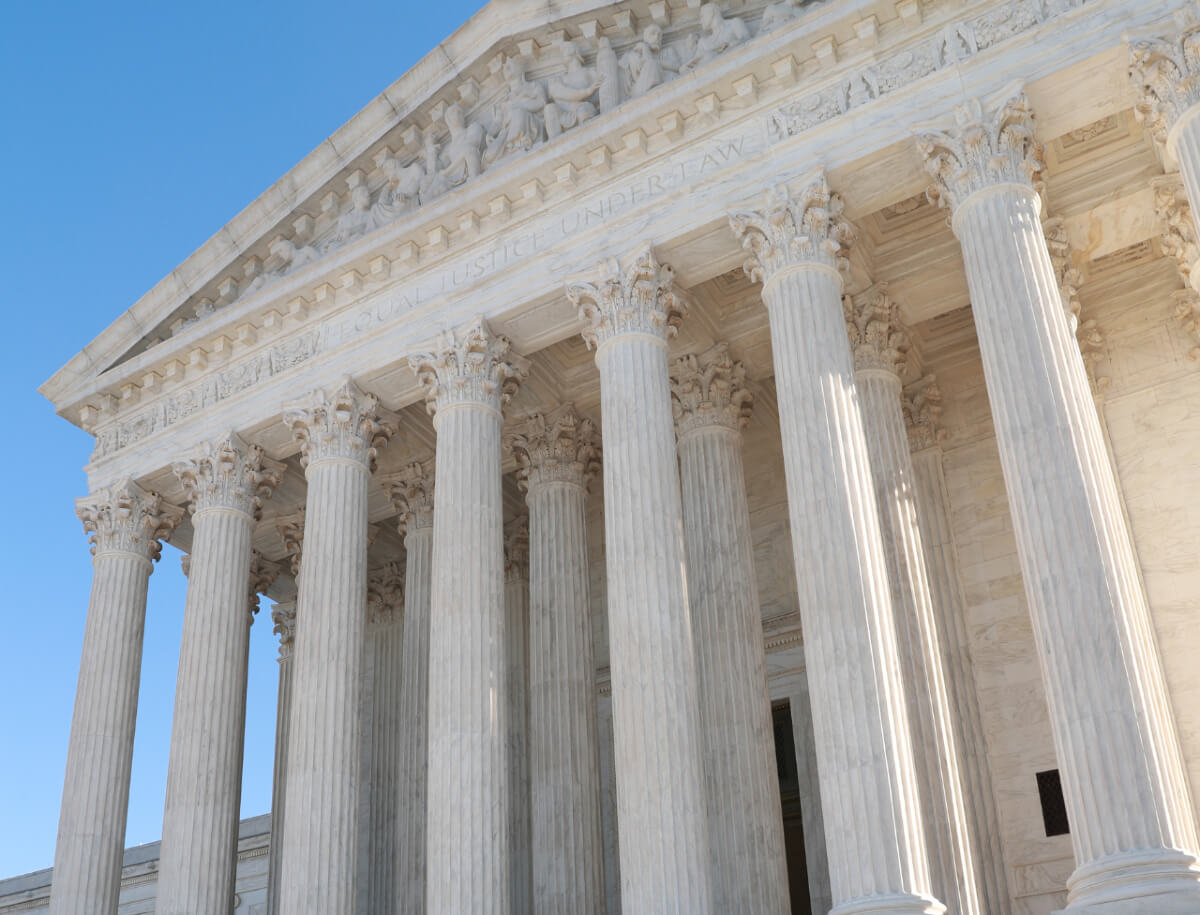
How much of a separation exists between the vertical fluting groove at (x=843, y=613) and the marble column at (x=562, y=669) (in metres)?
7.20

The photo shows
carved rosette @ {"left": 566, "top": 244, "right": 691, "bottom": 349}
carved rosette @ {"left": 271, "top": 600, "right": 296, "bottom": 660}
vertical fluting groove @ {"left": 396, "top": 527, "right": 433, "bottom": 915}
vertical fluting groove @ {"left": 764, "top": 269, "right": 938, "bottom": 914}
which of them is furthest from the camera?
carved rosette @ {"left": 271, "top": 600, "right": 296, "bottom": 660}

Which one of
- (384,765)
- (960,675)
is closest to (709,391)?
(960,675)

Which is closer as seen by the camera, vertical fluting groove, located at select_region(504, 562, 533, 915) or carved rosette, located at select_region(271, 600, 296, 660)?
vertical fluting groove, located at select_region(504, 562, 533, 915)

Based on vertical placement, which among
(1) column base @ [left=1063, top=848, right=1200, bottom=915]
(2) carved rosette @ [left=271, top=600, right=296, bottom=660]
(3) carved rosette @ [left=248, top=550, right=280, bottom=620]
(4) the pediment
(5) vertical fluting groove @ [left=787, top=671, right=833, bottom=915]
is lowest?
(1) column base @ [left=1063, top=848, right=1200, bottom=915]

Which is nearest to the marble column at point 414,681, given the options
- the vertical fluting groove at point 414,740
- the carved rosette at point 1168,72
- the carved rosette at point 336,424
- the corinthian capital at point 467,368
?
the vertical fluting groove at point 414,740

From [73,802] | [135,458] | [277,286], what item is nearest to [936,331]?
[277,286]

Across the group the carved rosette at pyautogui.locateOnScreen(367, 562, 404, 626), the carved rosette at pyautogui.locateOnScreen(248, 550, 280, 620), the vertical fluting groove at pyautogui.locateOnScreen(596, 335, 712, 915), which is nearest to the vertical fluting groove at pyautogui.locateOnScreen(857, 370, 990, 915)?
the vertical fluting groove at pyautogui.locateOnScreen(596, 335, 712, 915)

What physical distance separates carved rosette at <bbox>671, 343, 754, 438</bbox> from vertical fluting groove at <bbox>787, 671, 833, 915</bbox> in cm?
501

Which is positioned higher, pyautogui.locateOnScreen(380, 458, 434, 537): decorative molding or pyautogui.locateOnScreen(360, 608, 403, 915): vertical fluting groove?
pyautogui.locateOnScreen(380, 458, 434, 537): decorative molding

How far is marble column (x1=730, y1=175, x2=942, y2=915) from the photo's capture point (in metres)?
15.8

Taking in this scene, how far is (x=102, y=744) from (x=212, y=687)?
2.89 meters

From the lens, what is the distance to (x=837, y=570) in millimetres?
17328

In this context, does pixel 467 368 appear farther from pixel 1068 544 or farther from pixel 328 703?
pixel 1068 544

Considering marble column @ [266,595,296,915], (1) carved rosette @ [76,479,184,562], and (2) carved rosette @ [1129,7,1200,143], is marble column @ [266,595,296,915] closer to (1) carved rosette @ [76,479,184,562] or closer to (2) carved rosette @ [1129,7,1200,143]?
(1) carved rosette @ [76,479,184,562]
